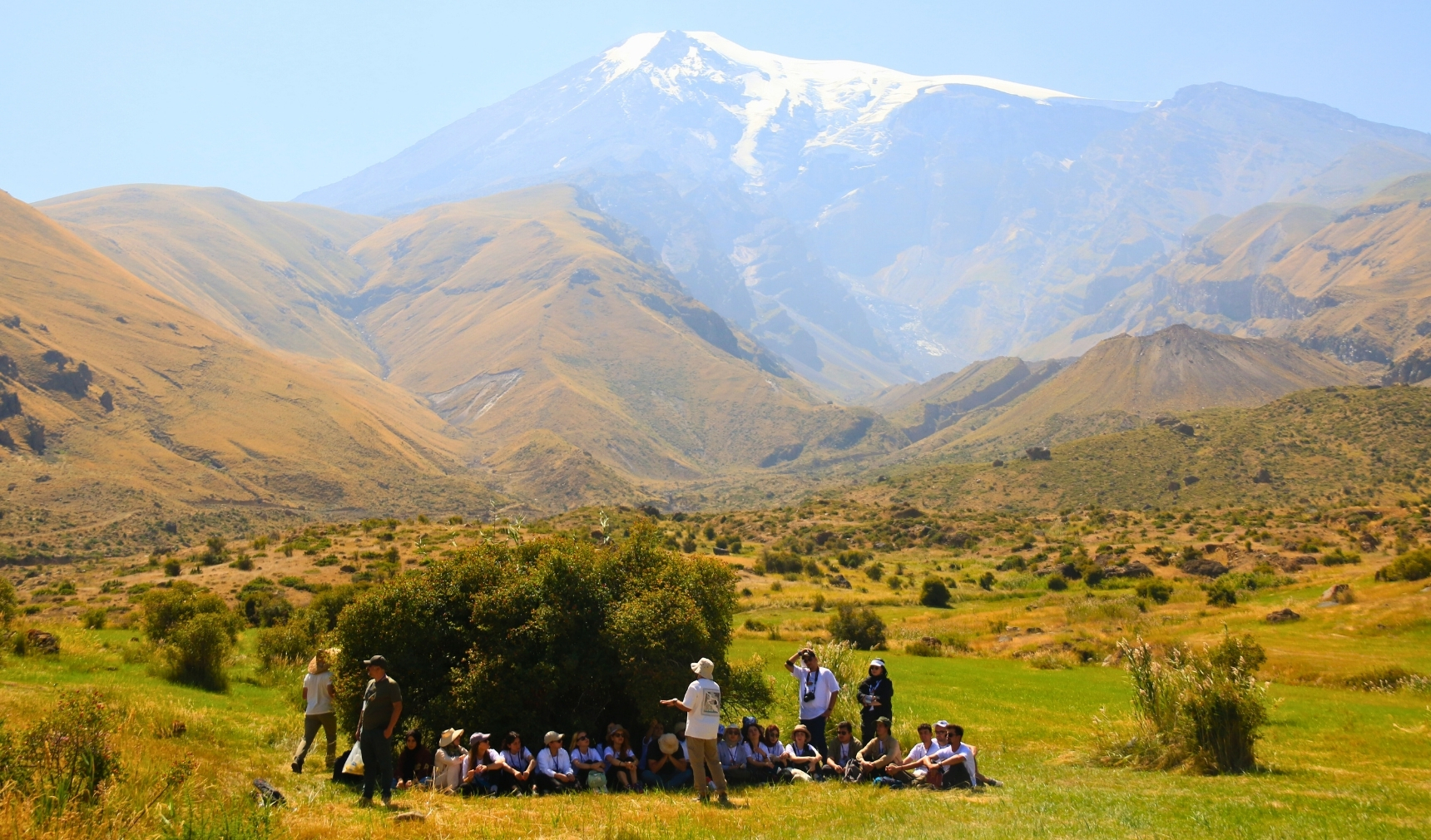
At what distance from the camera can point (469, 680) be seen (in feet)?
52.4

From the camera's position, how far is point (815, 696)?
1622 cm

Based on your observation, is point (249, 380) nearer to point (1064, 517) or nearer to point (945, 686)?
point (1064, 517)

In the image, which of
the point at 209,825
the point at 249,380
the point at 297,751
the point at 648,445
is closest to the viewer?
the point at 209,825

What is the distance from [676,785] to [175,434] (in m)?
121

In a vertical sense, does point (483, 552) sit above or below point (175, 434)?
below

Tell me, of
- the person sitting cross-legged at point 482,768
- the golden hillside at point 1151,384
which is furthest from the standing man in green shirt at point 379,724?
the golden hillside at point 1151,384

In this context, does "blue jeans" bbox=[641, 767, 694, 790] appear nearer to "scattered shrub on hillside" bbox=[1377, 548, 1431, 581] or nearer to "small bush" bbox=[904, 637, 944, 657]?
"small bush" bbox=[904, 637, 944, 657]

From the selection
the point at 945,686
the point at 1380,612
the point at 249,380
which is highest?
the point at 249,380

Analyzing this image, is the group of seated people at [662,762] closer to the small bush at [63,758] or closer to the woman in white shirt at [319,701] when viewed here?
the woman in white shirt at [319,701]

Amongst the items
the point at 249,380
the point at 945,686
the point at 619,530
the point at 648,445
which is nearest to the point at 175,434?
the point at 249,380

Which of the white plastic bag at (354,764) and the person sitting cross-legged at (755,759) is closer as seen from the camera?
the white plastic bag at (354,764)

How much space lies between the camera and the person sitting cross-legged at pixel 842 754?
15.8 meters

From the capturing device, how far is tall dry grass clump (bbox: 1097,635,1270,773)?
50.0ft

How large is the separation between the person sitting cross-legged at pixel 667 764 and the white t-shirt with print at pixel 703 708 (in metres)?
2.05
